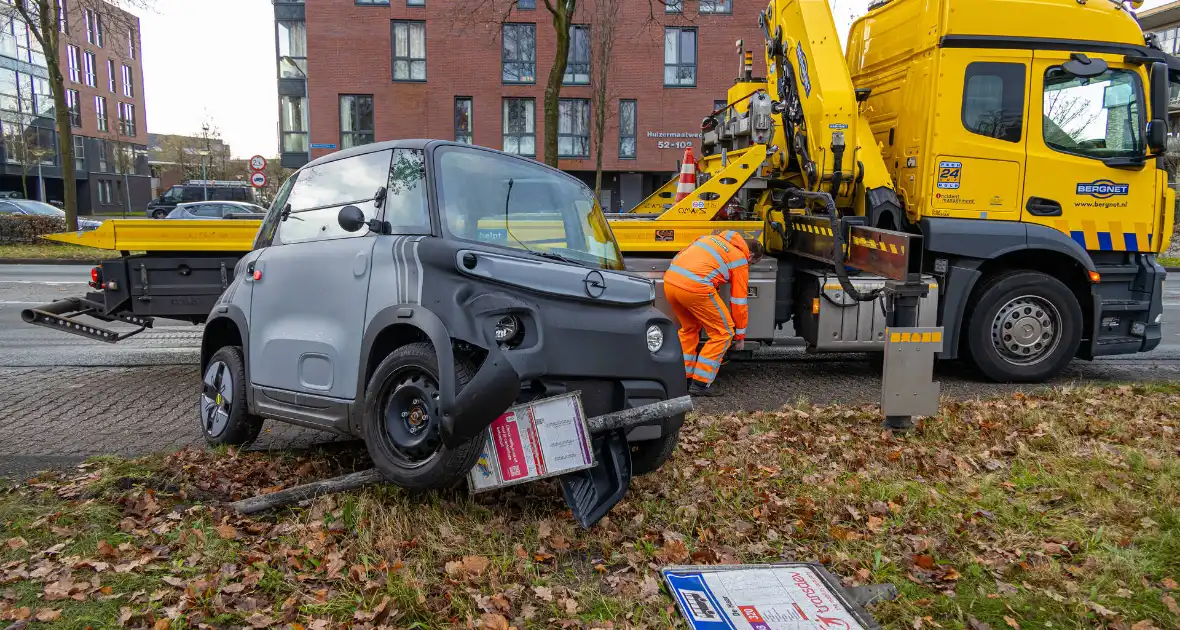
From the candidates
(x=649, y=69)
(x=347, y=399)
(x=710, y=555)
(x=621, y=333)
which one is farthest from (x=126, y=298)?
(x=649, y=69)

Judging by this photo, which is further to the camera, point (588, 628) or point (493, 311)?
point (493, 311)

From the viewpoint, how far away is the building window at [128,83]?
6200 cm

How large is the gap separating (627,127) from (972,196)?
25.8 metres

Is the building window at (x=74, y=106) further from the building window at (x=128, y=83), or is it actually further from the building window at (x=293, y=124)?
the building window at (x=293, y=124)

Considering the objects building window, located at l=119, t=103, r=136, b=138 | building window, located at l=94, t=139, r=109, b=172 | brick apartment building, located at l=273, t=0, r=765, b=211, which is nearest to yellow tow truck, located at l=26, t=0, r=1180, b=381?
brick apartment building, located at l=273, t=0, r=765, b=211

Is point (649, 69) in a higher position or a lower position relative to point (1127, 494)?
Answer: higher

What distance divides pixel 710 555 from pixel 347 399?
1.90 m

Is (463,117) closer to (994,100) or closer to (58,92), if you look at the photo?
(58,92)

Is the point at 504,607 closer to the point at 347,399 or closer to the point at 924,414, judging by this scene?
the point at 347,399

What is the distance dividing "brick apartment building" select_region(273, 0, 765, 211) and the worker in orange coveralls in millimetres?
24792

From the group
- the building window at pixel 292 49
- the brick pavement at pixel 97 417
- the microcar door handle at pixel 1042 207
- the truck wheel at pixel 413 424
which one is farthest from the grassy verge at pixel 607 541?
the building window at pixel 292 49

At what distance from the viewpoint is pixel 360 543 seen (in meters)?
3.66

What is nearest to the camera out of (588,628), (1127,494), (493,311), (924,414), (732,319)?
(588,628)

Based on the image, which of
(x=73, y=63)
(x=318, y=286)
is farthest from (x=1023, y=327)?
(x=73, y=63)
